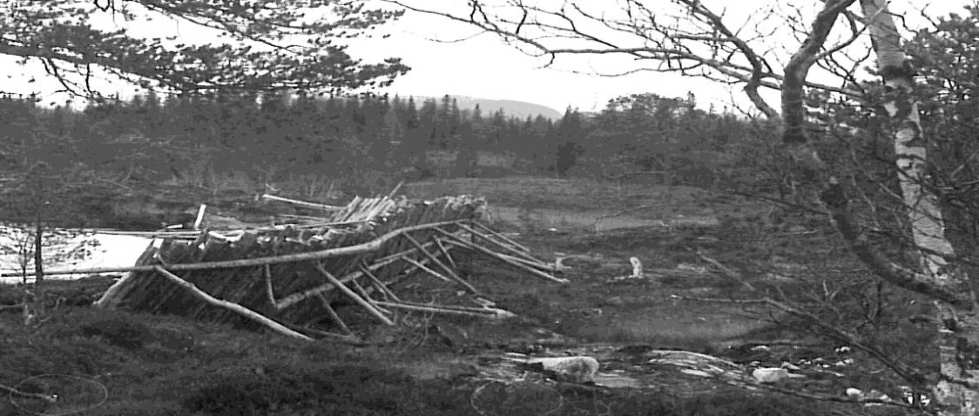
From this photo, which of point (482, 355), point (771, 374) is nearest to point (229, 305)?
point (482, 355)

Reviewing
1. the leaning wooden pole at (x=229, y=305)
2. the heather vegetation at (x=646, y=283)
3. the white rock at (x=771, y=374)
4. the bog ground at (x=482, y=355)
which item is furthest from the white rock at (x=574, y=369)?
the leaning wooden pole at (x=229, y=305)

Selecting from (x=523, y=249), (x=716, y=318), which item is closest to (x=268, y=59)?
(x=716, y=318)

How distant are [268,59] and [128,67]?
1071 mm

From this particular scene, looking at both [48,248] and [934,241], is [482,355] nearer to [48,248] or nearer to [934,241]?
[48,248]

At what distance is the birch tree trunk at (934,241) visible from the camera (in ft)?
10.4

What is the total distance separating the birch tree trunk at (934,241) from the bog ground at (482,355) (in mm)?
376

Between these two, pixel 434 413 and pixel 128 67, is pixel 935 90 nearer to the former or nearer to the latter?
pixel 434 413

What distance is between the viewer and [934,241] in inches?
129

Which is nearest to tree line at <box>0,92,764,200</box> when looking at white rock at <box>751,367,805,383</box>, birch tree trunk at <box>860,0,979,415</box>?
birch tree trunk at <box>860,0,979,415</box>

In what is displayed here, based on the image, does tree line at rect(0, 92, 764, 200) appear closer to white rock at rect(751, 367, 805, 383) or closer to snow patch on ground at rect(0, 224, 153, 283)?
snow patch on ground at rect(0, 224, 153, 283)

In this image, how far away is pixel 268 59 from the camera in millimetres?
7621

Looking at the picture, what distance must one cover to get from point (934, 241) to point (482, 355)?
544 centimetres

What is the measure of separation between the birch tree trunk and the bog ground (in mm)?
376

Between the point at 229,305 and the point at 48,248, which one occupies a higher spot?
the point at 48,248
